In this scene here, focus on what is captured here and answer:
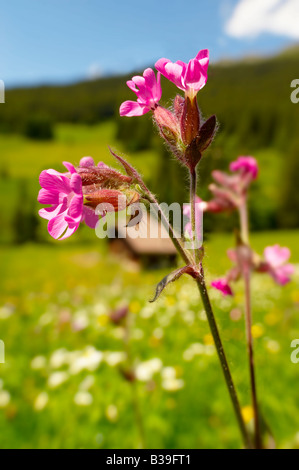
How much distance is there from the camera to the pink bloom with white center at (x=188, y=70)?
0.83 feet

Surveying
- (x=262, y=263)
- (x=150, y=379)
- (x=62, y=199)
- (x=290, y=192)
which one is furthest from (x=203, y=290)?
(x=290, y=192)

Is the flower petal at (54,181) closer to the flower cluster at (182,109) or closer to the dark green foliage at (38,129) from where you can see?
the flower cluster at (182,109)

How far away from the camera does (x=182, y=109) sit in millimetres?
291

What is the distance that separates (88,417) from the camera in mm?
830

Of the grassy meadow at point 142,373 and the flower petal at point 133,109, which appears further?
the grassy meadow at point 142,373

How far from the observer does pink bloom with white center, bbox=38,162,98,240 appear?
→ 9.4 inches

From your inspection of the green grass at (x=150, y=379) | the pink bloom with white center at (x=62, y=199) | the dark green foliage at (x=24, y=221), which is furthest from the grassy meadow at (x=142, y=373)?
the dark green foliage at (x=24, y=221)

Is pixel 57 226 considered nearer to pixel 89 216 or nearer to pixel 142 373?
pixel 89 216

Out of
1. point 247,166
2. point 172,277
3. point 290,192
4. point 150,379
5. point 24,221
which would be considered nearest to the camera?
point 172,277

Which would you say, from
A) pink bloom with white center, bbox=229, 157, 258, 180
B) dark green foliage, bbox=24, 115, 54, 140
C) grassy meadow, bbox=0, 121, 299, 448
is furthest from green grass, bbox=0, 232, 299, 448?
dark green foliage, bbox=24, 115, 54, 140

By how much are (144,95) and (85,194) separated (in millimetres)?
88

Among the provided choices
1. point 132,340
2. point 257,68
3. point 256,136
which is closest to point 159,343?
point 132,340

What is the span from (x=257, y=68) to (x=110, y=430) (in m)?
17.9
